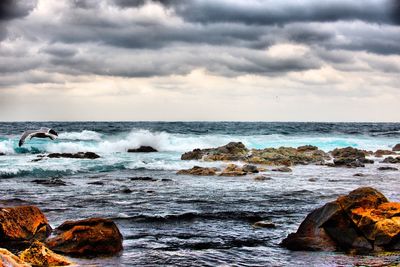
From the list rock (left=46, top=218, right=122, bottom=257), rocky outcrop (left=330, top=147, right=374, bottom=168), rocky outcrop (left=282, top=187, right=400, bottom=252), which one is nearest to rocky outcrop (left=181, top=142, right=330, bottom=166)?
rocky outcrop (left=330, top=147, right=374, bottom=168)

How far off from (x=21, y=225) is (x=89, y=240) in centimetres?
161

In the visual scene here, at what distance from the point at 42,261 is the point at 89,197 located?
8776 mm

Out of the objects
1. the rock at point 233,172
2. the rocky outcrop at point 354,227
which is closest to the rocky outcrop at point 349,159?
the rock at point 233,172

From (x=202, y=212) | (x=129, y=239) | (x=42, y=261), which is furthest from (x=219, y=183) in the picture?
(x=42, y=261)

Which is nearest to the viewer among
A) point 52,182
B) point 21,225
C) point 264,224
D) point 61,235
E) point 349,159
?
point 61,235

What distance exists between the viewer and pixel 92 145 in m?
45.4

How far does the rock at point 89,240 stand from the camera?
898 centimetres

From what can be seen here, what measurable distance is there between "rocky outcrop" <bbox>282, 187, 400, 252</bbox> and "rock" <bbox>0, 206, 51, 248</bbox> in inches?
184

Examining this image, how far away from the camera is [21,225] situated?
982 cm

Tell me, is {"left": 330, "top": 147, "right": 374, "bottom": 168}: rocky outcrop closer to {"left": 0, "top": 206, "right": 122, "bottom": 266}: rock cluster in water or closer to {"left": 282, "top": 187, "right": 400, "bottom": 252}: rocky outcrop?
{"left": 282, "top": 187, "right": 400, "bottom": 252}: rocky outcrop

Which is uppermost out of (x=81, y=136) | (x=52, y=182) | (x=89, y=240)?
(x=81, y=136)

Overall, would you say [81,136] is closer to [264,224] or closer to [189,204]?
[189,204]

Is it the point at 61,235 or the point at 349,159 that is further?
the point at 349,159

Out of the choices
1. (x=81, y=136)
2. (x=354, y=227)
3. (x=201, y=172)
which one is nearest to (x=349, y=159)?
(x=201, y=172)
